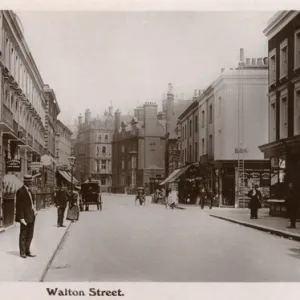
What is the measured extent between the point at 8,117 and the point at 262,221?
16.6 feet

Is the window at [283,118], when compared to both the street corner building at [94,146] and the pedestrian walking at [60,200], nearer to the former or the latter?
the street corner building at [94,146]

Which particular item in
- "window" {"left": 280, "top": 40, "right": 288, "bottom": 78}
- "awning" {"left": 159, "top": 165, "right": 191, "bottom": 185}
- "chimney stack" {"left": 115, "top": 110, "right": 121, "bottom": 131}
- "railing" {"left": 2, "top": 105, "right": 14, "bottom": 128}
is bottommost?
"awning" {"left": 159, "top": 165, "right": 191, "bottom": 185}

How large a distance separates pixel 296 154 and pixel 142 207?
5671mm

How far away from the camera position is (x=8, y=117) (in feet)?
33.4

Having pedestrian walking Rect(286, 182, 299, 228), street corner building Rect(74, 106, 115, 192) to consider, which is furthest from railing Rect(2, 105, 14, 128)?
pedestrian walking Rect(286, 182, 299, 228)

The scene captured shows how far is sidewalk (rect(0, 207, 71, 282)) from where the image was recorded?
24.1ft

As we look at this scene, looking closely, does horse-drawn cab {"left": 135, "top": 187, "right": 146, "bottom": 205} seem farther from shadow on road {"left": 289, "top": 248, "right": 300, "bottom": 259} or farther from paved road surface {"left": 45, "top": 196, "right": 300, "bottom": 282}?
shadow on road {"left": 289, "top": 248, "right": 300, "bottom": 259}

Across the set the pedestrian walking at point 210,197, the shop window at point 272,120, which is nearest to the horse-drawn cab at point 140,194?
the pedestrian walking at point 210,197

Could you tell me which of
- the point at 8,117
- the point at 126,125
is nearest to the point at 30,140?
the point at 8,117

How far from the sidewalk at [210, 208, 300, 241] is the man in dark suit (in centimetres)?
412

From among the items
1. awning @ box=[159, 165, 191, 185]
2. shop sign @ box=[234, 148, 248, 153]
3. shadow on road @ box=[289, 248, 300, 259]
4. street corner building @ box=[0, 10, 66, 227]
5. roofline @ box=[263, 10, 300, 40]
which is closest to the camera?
roofline @ box=[263, 10, 300, 40]

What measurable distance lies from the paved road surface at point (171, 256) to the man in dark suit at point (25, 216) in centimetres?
37

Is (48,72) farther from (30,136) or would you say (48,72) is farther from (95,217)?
(30,136)

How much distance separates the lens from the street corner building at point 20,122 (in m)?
8.48
